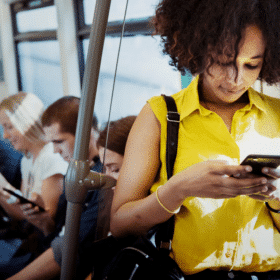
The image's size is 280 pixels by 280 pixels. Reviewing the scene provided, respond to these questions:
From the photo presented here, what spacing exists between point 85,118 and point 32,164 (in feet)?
1.18

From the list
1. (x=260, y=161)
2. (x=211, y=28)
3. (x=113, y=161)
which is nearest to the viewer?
(x=260, y=161)

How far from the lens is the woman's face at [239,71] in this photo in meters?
0.76

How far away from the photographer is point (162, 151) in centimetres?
86

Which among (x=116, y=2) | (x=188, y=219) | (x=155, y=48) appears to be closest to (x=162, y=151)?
(x=188, y=219)

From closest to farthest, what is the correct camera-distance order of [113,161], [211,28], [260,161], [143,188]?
[260,161] < [211,28] < [143,188] < [113,161]

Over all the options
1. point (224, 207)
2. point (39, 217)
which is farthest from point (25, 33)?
point (224, 207)

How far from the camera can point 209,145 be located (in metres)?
0.85

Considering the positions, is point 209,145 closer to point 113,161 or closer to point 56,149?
point 113,161

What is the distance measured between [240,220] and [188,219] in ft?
0.42

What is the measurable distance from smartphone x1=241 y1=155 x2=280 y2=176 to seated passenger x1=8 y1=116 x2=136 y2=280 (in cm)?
42

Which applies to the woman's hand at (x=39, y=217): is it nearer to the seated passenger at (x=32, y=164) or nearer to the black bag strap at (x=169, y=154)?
the seated passenger at (x=32, y=164)

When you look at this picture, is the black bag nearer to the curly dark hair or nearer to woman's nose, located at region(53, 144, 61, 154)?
the curly dark hair

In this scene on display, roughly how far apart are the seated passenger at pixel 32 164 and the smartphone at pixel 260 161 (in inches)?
23.4

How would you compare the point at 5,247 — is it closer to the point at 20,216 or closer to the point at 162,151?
the point at 20,216
